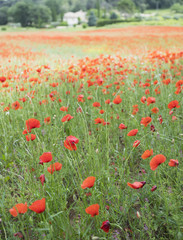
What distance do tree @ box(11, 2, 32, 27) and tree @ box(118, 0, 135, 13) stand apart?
807 inches

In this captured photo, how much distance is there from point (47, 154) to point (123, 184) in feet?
1.98

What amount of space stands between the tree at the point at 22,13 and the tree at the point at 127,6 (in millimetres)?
20493

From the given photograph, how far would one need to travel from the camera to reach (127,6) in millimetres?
52719

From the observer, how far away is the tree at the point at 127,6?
171ft

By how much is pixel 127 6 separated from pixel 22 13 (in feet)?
76.8

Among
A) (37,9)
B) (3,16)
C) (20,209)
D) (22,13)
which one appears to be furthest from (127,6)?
(20,209)

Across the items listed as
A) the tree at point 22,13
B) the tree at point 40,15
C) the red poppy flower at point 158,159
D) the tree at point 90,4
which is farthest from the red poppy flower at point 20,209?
the tree at point 90,4

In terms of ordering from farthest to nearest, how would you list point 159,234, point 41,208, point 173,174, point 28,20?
point 28,20
point 173,174
point 159,234
point 41,208

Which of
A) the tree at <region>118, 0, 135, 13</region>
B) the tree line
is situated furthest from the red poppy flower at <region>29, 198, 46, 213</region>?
the tree at <region>118, 0, 135, 13</region>

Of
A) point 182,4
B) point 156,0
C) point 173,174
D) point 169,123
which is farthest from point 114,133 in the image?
point 156,0

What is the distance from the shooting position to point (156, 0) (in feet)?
180

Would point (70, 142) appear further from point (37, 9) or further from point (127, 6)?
point (127, 6)

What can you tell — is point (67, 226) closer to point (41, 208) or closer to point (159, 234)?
point (41, 208)

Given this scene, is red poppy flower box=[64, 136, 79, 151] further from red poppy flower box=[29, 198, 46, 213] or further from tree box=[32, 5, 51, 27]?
tree box=[32, 5, 51, 27]
